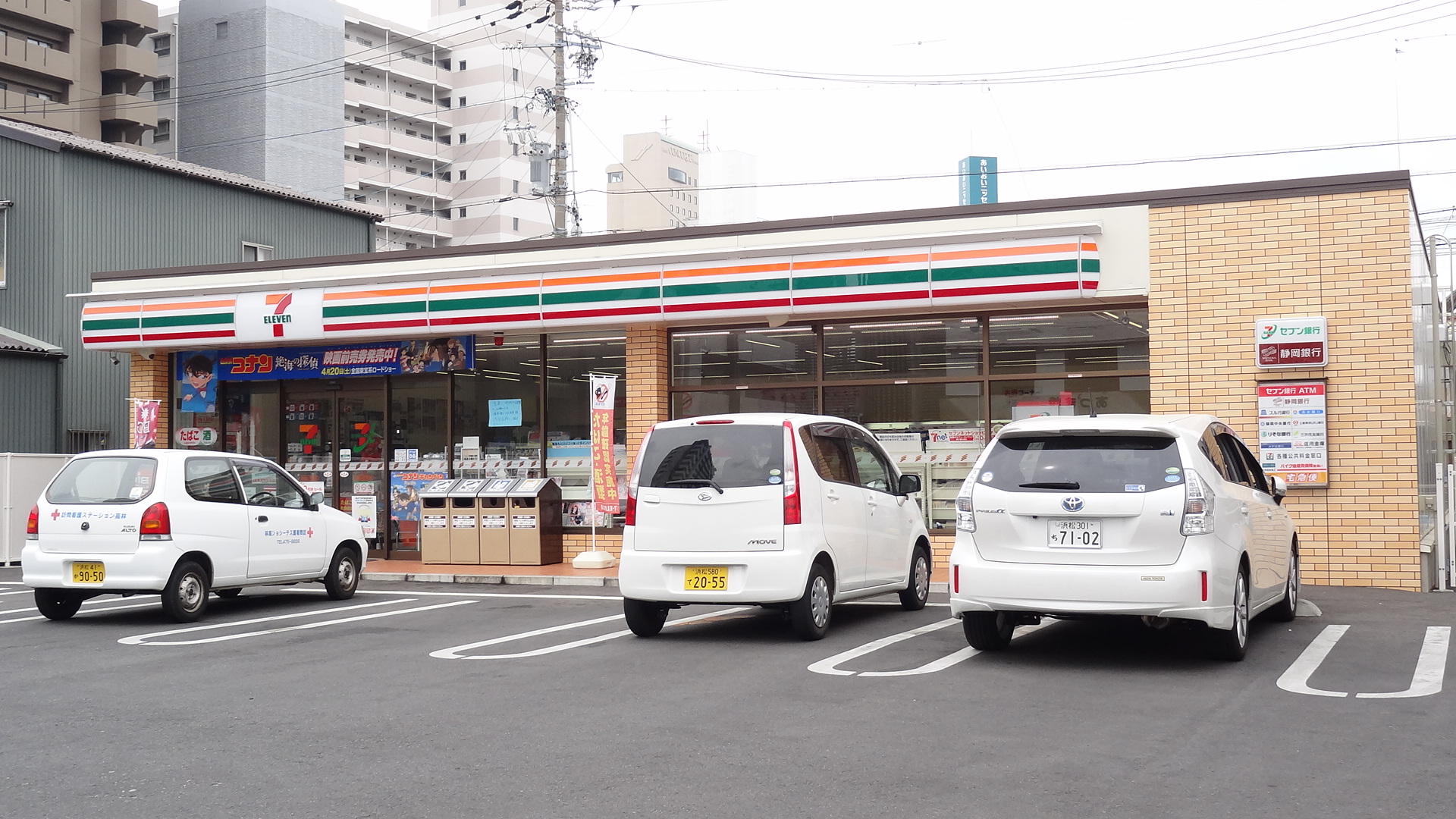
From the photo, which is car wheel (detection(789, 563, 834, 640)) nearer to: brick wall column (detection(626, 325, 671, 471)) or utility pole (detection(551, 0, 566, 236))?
brick wall column (detection(626, 325, 671, 471))

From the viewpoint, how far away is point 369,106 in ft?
230

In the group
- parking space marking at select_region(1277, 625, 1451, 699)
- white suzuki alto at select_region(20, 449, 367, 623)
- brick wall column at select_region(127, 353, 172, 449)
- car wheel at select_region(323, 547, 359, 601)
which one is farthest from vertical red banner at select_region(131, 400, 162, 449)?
parking space marking at select_region(1277, 625, 1451, 699)

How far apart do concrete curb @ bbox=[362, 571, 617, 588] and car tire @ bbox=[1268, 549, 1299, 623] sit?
714 centimetres

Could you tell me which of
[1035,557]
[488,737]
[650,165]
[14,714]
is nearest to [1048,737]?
[1035,557]

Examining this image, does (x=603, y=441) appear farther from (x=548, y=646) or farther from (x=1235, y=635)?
(x=1235, y=635)

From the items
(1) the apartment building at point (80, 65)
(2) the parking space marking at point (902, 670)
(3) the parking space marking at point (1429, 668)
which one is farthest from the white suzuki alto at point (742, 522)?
(1) the apartment building at point (80, 65)

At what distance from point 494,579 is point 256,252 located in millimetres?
14395

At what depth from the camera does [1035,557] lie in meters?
7.93

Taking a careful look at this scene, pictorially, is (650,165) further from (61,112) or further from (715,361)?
(715,361)

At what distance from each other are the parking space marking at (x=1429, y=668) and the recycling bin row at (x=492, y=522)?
9998mm

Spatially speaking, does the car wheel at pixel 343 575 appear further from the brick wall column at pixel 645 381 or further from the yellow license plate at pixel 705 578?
the yellow license plate at pixel 705 578

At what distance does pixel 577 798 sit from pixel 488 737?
4.23ft

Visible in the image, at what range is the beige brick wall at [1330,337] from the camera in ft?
43.5

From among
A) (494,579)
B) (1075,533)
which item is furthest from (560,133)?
(1075,533)
